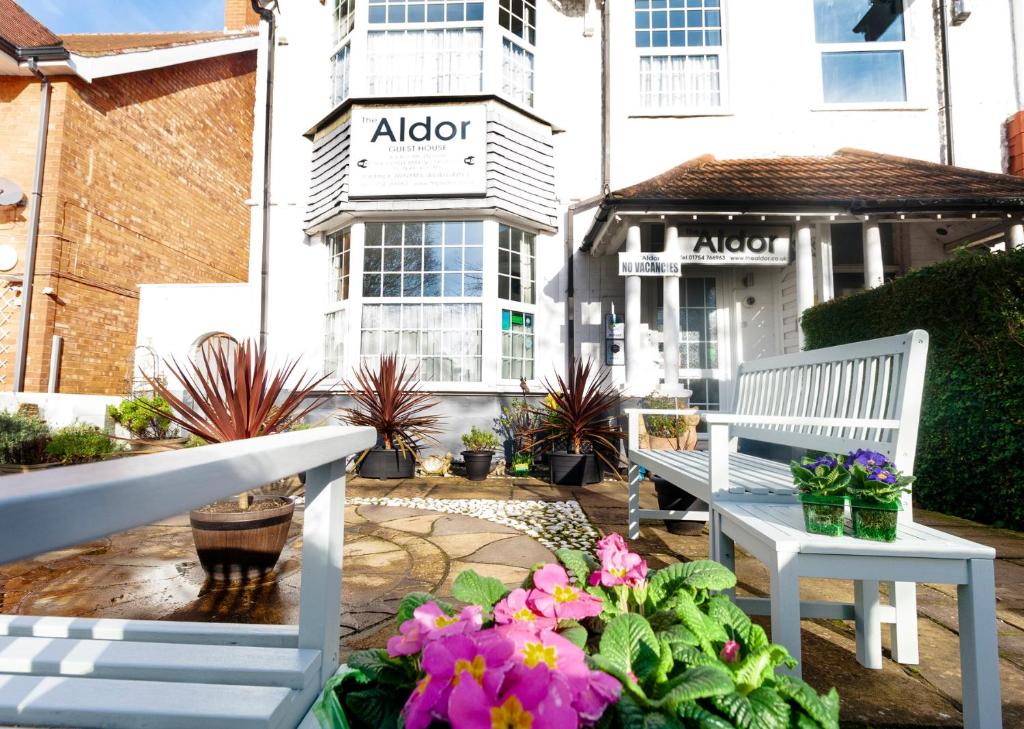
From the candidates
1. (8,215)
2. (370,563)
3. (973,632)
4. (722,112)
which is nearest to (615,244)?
(722,112)

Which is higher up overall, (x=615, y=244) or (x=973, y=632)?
(x=615, y=244)

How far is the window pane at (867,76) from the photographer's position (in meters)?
6.73

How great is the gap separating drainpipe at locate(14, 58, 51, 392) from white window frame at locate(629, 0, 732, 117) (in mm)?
8189

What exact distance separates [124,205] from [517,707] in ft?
32.7

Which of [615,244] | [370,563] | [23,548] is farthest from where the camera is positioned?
[615,244]

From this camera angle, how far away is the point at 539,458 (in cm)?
555

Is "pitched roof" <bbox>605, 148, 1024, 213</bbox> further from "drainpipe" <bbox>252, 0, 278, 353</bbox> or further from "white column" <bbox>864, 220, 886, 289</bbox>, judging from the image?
"drainpipe" <bbox>252, 0, 278, 353</bbox>

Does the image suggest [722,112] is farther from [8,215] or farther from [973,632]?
[8,215]

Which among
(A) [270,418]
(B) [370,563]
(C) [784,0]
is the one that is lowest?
(B) [370,563]

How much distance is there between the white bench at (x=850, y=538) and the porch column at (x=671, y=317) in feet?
9.61

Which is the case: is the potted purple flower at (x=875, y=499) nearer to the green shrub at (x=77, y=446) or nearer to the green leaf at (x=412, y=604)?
the green leaf at (x=412, y=604)

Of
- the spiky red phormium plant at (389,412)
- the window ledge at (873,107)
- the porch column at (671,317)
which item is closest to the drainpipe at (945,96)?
the window ledge at (873,107)

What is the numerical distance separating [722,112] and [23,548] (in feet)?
26.2

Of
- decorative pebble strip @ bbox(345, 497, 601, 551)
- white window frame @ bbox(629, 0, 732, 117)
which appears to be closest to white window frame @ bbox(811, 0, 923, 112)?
white window frame @ bbox(629, 0, 732, 117)
